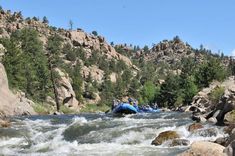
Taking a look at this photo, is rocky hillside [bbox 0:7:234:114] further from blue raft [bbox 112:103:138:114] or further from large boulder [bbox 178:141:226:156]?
large boulder [bbox 178:141:226:156]

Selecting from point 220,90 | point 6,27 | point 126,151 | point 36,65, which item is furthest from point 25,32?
point 126,151

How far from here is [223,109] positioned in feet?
78.4

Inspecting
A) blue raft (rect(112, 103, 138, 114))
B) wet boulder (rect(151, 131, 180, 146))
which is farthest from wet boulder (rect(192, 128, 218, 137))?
blue raft (rect(112, 103, 138, 114))

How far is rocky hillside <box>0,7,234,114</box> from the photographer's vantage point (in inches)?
2908

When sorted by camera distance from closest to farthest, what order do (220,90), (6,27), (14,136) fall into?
(14,136)
(220,90)
(6,27)

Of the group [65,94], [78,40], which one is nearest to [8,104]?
[65,94]

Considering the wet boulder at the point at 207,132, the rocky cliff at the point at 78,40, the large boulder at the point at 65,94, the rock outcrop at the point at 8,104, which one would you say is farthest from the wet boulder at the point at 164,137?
the rocky cliff at the point at 78,40

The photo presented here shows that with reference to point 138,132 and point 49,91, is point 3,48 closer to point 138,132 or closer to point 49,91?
point 49,91

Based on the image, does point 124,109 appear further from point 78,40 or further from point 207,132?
point 78,40

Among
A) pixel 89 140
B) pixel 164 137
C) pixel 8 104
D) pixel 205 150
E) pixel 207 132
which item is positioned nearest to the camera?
pixel 205 150

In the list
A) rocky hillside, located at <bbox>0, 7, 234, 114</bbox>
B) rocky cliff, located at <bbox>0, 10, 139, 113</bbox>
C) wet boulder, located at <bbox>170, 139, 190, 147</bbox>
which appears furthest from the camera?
rocky cliff, located at <bbox>0, 10, 139, 113</bbox>

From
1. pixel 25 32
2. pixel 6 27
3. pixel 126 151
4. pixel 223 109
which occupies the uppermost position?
pixel 6 27

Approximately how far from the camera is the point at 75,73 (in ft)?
332

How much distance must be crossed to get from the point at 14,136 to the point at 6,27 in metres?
115
